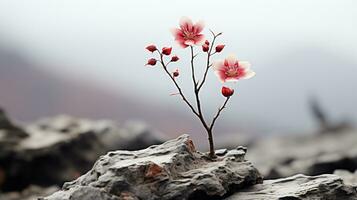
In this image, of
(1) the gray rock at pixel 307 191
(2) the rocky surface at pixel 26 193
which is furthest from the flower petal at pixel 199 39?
(2) the rocky surface at pixel 26 193

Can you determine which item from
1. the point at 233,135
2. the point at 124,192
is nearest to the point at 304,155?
the point at 233,135

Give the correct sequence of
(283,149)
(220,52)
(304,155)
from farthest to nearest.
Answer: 1. (283,149)
2. (304,155)
3. (220,52)

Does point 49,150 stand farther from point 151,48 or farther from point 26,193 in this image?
point 151,48

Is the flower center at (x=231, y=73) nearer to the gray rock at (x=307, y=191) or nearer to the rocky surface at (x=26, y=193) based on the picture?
the gray rock at (x=307, y=191)

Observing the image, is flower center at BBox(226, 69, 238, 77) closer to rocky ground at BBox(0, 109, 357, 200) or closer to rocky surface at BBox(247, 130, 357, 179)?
rocky ground at BBox(0, 109, 357, 200)

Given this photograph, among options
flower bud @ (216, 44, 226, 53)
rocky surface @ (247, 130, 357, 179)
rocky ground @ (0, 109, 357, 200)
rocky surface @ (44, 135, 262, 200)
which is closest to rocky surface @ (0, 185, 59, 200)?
rocky ground @ (0, 109, 357, 200)

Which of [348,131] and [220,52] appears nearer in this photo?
[220,52]

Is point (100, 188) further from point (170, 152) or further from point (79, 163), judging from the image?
point (79, 163)

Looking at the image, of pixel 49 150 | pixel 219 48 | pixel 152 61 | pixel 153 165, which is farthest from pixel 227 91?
pixel 49 150
